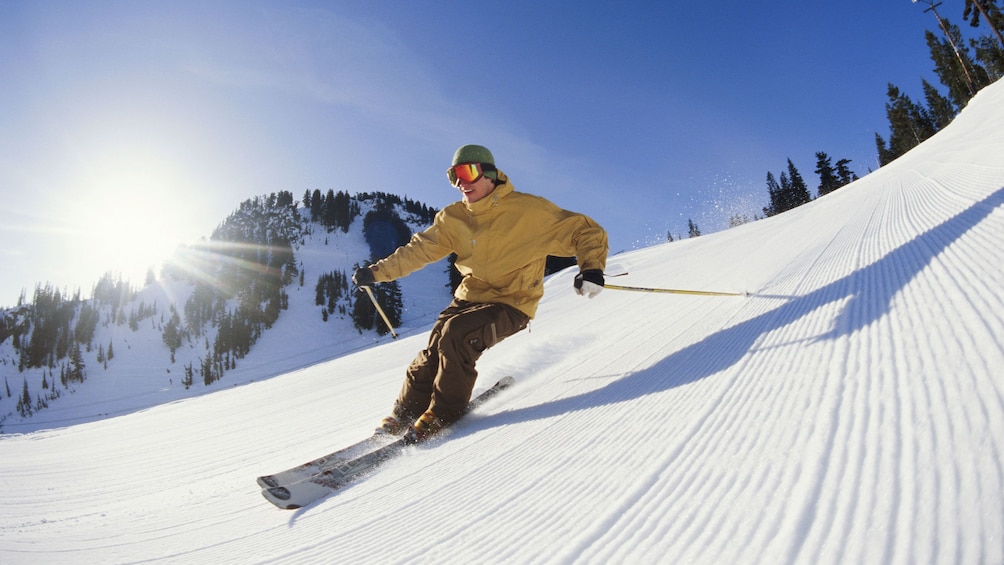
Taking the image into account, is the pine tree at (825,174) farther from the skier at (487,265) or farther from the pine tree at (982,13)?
the skier at (487,265)

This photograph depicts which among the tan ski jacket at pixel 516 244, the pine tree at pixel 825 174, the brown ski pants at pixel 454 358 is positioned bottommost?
the brown ski pants at pixel 454 358

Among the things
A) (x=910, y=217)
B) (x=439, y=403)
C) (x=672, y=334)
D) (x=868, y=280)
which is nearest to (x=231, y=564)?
(x=439, y=403)

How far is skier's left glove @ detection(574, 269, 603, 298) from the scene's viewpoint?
2789 mm

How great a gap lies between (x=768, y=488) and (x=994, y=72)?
62.7 m

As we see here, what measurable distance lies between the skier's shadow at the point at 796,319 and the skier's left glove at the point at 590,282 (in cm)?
64

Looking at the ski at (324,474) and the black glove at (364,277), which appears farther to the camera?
the black glove at (364,277)

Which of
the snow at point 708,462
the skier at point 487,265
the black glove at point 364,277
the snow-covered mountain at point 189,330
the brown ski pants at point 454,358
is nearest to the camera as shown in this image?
the snow at point 708,462

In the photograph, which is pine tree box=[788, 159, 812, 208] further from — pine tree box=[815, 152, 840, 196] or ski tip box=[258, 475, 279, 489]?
ski tip box=[258, 475, 279, 489]

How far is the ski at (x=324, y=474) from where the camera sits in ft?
5.81

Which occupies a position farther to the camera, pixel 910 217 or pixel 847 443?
pixel 910 217

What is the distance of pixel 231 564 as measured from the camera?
1304 mm

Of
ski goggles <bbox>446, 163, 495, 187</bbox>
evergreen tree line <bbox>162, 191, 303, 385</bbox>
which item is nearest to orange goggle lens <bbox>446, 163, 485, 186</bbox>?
ski goggles <bbox>446, 163, 495, 187</bbox>

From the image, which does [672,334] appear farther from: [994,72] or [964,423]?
[994,72]

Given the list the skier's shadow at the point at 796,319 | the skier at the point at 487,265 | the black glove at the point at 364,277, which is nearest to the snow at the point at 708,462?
the skier's shadow at the point at 796,319
